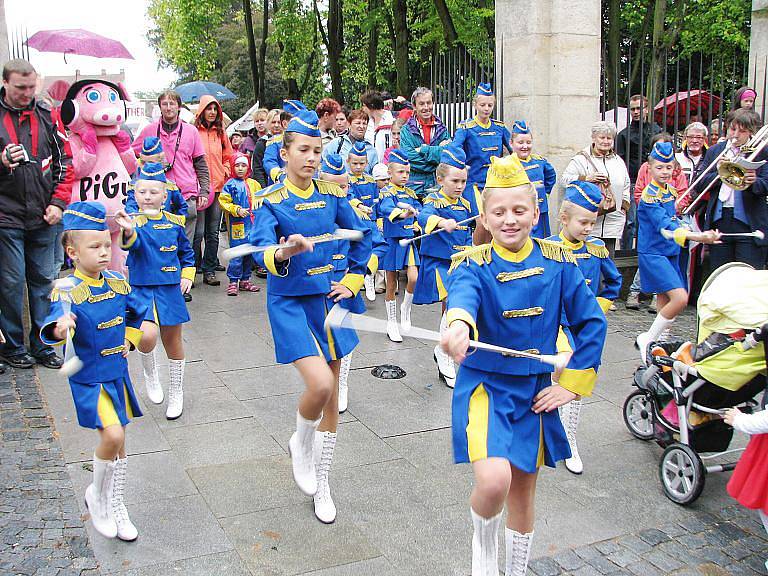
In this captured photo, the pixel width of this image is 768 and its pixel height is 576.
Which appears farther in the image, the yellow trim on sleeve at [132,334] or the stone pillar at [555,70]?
the stone pillar at [555,70]

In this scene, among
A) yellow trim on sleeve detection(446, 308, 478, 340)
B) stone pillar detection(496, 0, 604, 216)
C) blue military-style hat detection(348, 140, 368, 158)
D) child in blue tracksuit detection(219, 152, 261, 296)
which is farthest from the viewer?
child in blue tracksuit detection(219, 152, 261, 296)

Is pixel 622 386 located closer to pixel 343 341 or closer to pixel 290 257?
pixel 343 341

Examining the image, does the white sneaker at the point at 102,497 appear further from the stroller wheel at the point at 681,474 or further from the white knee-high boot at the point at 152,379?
the stroller wheel at the point at 681,474

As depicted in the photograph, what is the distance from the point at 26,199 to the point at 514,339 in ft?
18.0

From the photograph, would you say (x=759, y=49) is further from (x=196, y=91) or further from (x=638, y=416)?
(x=196, y=91)

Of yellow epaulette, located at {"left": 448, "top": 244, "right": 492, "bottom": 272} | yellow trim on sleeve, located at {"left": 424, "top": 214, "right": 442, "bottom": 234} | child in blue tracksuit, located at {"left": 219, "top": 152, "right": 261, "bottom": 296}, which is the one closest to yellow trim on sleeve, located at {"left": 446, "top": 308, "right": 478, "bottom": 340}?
yellow epaulette, located at {"left": 448, "top": 244, "right": 492, "bottom": 272}

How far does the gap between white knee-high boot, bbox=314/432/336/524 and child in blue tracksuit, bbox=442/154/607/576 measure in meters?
1.27

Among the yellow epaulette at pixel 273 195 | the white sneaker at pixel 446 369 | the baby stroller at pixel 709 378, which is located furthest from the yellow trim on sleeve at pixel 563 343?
the white sneaker at pixel 446 369

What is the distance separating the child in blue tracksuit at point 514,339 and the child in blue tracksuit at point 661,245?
407cm

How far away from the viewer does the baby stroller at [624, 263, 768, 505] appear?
4.75 m

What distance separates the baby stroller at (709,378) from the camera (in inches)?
187

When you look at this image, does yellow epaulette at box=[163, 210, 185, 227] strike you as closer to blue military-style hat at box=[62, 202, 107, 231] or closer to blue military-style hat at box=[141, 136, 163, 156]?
blue military-style hat at box=[141, 136, 163, 156]

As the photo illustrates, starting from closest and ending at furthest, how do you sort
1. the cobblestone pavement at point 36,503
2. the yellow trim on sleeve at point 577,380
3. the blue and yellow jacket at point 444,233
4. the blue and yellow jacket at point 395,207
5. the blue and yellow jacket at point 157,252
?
the yellow trim on sleeve at point 577,380
the cobblestone pavement at point 36,503
the blue and yellow jacket at point 157,252
the blue and yellow jacket at point 444,233
the blue and yellow jacket at point 395,207

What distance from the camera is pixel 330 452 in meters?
5.05
